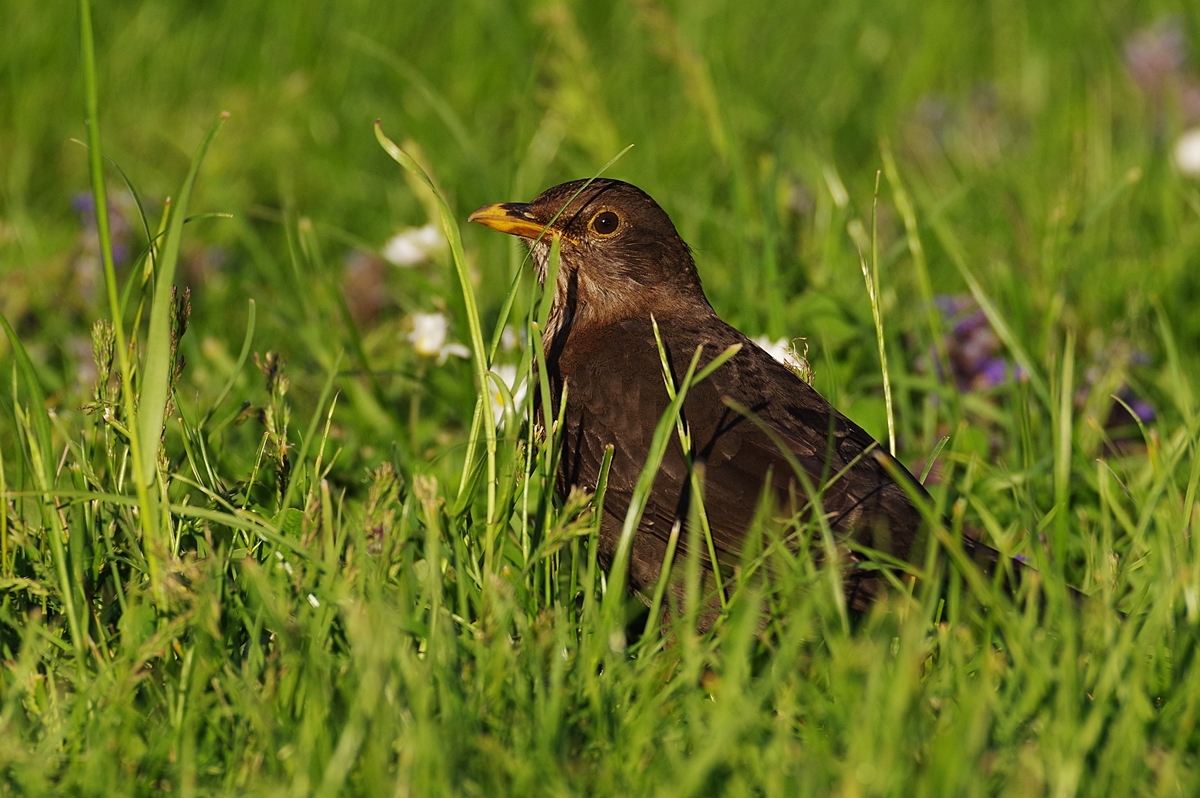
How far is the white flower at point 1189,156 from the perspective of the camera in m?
6.37

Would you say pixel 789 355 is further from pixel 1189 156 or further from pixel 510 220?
pixel 1189 156

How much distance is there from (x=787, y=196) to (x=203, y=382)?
7.42 ft

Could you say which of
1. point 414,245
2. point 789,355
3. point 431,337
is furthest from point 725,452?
point 414,245

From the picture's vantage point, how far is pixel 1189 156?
639 cm

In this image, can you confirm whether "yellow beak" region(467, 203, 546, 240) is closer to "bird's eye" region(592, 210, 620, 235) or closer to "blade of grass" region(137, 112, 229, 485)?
"bird's eye" region(592, 210, 620, 235)

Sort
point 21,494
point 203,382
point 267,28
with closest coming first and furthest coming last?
point 21,494 < point 203,382 < point 267,28

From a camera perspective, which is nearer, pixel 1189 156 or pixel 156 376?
pixel 156 376

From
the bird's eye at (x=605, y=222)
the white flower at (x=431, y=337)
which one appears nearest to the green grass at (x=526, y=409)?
the white flower at (x=431, y=337)

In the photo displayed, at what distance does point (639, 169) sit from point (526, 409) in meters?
2.87

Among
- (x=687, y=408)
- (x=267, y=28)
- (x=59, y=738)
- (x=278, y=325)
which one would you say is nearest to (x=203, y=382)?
(x=278, y=325)

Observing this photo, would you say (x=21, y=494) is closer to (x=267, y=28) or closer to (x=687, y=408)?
(x=687, y=408)

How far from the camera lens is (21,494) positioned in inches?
110

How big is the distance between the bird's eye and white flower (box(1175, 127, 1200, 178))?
10.7ft

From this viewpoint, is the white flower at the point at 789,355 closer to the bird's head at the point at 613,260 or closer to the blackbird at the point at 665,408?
the blackbird at the point at 665,408
